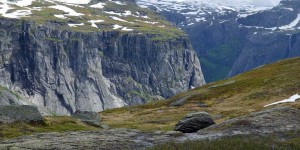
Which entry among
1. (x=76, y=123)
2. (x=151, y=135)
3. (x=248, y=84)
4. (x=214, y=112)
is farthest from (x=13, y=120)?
(x=248, y=84)

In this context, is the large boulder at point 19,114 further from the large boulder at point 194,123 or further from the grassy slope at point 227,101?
the grassy slope at point 227,101

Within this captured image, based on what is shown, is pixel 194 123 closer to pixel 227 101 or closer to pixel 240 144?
pixel 240 144

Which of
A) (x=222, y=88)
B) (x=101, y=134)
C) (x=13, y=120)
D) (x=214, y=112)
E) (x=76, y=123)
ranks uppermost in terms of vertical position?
(x=101, y=134)

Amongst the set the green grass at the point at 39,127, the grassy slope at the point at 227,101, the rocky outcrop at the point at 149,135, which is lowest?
the grassy slope at the point at 227,101

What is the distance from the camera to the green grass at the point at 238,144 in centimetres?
2591

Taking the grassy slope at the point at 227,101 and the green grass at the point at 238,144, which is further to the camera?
the grassy slope at the point at 227,101

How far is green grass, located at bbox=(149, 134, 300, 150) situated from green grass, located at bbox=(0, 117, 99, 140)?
54.6 feet

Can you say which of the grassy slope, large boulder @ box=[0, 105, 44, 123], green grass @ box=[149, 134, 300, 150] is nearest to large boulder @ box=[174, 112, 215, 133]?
green grass @ box=[149, 134, 300, 150]

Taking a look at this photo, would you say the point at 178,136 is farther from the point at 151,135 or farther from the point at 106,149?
the point at 106,149

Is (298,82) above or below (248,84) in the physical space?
above

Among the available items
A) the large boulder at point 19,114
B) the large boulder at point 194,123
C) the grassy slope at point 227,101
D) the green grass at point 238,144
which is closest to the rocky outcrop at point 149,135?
the green grass at point 238,144

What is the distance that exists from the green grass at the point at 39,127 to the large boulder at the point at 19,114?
674 mm

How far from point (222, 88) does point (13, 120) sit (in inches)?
2535

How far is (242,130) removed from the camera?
33531mm
